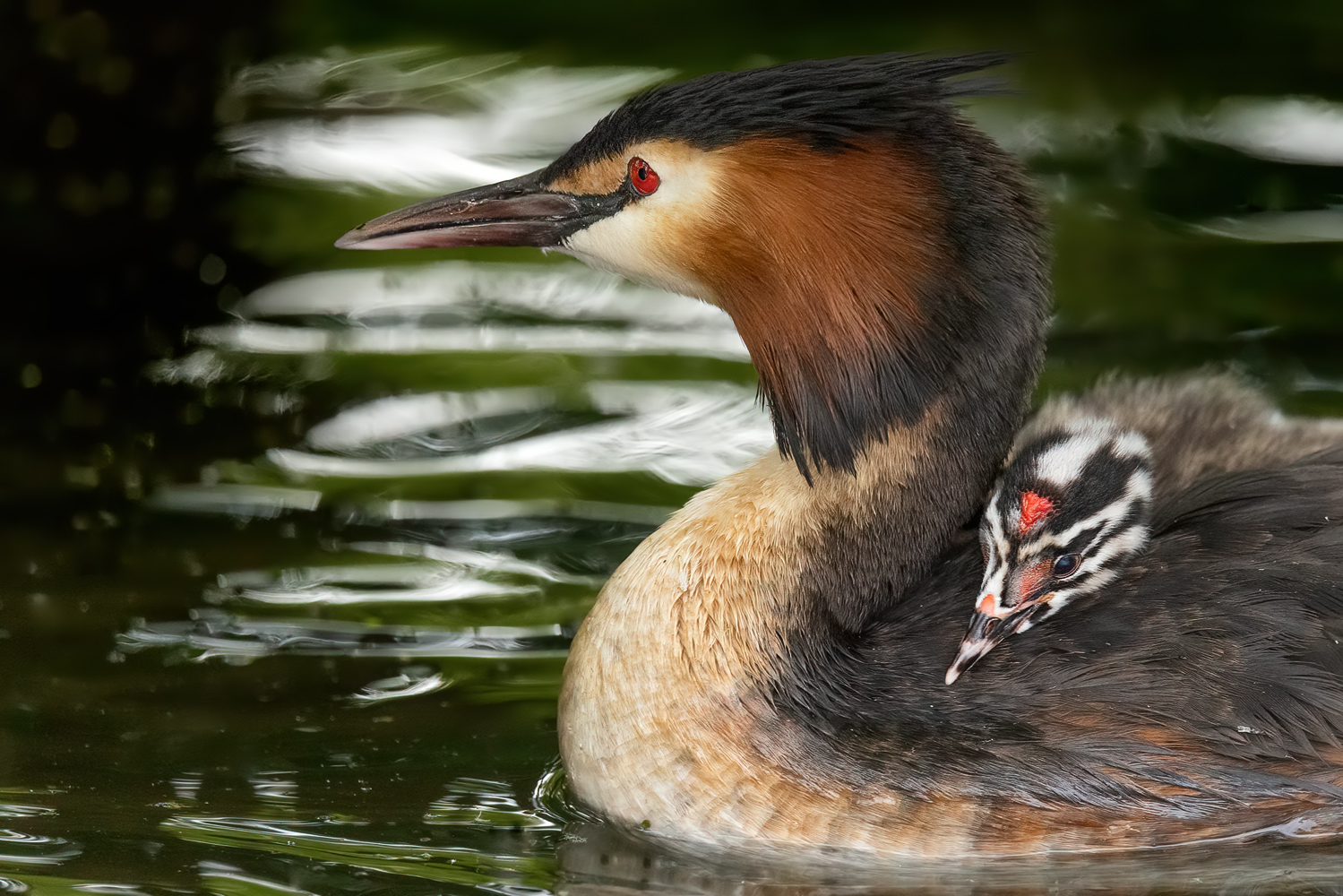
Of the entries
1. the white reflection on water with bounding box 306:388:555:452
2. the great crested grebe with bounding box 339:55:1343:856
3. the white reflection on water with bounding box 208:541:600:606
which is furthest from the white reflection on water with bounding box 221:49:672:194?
the great crested grebe with bounding box 339:55:1343:856

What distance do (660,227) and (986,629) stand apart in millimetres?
920

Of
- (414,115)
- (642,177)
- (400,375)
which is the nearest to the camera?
(642,177)

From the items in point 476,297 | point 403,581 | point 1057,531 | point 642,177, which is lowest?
point 403,581

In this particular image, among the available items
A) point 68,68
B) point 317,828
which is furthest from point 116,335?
point 317,828

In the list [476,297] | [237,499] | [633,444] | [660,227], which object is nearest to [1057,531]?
[660,227]

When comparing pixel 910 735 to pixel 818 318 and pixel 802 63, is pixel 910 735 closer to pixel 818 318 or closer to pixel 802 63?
pixel 818 318

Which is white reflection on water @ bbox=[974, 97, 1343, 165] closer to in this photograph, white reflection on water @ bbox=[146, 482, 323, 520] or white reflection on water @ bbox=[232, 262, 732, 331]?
white reflection on water @ bbox=[232, 262, 732, 331]

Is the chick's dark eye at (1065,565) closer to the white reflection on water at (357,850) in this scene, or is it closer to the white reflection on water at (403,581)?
the white reflection on water at (357,850)

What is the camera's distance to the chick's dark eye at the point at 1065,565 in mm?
3164

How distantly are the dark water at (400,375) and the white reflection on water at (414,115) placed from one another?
0.01 meters

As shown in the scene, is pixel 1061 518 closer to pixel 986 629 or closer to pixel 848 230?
pixel 986 629

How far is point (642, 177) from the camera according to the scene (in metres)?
3.37

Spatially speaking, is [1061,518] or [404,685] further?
[404,685]

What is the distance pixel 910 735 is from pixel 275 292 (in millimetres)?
3265
